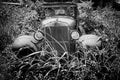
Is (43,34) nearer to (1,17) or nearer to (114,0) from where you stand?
(1,17)

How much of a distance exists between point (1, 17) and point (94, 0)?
5.32 metres

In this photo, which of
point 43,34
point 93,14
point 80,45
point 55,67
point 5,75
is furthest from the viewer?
point 93,14

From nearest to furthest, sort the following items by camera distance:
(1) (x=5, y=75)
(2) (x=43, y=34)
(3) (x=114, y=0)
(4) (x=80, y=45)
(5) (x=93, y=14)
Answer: (1) (x=5, y=75)
(4) (x=80, y=45)
(2) (x=43, y=34)
(5) (x=93, y=14)
(3) (x=114, y=0)

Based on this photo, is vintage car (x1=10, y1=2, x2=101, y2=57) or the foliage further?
vintage car (x1=10, y1=2, x2=101, y2=57)

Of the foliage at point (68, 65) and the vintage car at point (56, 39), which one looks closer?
the foliage at point (68, 65)

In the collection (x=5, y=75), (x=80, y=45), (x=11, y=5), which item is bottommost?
(x=5, y=75)

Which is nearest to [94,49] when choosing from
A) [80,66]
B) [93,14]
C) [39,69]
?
[80,66]

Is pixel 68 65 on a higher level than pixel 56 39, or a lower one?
lower

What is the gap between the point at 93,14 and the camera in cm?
777

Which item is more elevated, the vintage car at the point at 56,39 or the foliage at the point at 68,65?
the vintage car at the point at 56,39

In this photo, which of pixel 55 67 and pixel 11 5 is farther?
pixel 11 5

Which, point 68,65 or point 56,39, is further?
point 56,39

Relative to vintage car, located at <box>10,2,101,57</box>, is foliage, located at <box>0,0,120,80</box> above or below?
below

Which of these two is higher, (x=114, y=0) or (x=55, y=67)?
(x=114, y=0)
